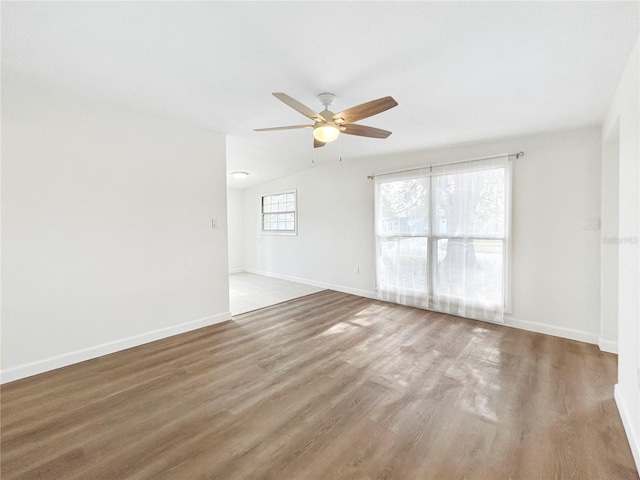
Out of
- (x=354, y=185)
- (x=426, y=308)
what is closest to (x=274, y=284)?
(x=354, y=185)

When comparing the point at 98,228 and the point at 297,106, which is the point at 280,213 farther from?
the point at 297,106

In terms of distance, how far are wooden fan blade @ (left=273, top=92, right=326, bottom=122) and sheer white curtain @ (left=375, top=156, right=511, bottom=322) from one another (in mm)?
2291

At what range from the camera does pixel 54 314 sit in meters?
2.42

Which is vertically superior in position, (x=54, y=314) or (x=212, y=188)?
(x=212, y=188)

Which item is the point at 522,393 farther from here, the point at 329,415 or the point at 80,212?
the point at 80,212

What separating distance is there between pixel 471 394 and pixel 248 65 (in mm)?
2865

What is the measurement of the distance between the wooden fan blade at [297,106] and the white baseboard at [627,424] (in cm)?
273

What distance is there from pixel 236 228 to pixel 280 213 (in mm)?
1717

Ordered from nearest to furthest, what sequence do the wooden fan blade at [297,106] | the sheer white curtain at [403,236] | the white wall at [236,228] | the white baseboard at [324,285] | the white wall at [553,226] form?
1. the wooden fan blade at [297,106]
2. the white wall at [553,226]
3. the sheer white curtain at [403,236]
4. the white baseboard at [324,285]
5. the white wall at [236,228]

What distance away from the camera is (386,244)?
434cm

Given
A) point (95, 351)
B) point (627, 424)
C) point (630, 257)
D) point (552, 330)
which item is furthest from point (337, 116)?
point (552, 330)

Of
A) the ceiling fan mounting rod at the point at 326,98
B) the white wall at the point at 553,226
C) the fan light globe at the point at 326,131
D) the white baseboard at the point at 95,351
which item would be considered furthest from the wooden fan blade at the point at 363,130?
the white baseboard at the point at 95,351

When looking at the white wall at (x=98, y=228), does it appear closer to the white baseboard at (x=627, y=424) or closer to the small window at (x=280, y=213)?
the small window at (x=280, y=213)

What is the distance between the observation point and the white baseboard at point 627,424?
4.69ft
